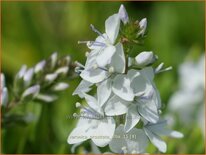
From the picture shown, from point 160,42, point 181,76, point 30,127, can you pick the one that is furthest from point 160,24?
point 30,127

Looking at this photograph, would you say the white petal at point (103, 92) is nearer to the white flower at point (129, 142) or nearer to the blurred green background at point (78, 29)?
the white flower at point (129, 142)

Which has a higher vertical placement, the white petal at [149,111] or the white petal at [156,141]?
the white petal at [149,111]

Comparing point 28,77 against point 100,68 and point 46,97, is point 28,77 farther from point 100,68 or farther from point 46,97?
point 100,68

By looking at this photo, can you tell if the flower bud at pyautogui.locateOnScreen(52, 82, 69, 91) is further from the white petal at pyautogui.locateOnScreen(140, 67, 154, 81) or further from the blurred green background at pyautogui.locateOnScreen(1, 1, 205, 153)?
the blurred green background at pyautogui.locateOnScreen(1, 1, 205, 153)

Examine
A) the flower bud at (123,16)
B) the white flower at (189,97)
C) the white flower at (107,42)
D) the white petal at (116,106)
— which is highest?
the flower bud at (123,16)

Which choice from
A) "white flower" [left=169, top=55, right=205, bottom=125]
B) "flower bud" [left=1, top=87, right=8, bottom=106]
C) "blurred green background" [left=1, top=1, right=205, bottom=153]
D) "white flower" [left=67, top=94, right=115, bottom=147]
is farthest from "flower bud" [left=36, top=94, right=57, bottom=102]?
"white flower" [left=169, top=55, right=205, bottom=125]

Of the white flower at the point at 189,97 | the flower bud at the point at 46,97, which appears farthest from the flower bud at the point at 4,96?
the white flower at the point at 189,97
